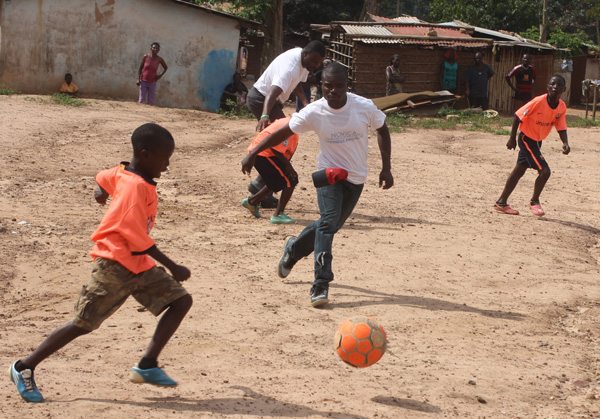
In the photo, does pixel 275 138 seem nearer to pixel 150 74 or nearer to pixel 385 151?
pixel 385 151

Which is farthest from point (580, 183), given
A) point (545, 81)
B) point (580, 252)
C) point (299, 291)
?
point (545, 81)

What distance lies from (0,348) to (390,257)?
12.5ft

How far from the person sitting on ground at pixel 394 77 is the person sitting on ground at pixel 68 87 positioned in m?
7.04

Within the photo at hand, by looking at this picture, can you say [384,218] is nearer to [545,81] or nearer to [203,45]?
[203,45]

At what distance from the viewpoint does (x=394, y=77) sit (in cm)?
2325

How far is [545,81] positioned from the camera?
2683 cm

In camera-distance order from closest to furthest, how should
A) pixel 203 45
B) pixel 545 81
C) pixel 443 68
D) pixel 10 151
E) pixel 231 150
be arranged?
pixel 10 151
pixel 231 150
pixel 203 45
pixel 443 68
pixel 545 81

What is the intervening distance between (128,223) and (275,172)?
4.92 m

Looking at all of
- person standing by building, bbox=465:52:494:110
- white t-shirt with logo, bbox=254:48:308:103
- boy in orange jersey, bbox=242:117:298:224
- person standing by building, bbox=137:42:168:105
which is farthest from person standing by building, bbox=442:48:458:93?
boy in orange jersey, bbox=242:117:298:224

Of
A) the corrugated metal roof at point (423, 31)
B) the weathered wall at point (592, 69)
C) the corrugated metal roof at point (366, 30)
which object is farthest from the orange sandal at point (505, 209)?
the weathered wall at point (592, 69)

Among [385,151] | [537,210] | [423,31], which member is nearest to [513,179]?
[537,210]

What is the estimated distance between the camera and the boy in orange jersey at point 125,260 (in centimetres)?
501

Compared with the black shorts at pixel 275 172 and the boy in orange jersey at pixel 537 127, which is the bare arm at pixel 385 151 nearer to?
the black shorts at pixel 275 172

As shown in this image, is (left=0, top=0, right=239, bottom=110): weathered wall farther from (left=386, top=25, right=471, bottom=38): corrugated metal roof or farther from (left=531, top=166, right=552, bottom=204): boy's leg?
(left=531, top=166, right=552, bottom=204): boy's leg
